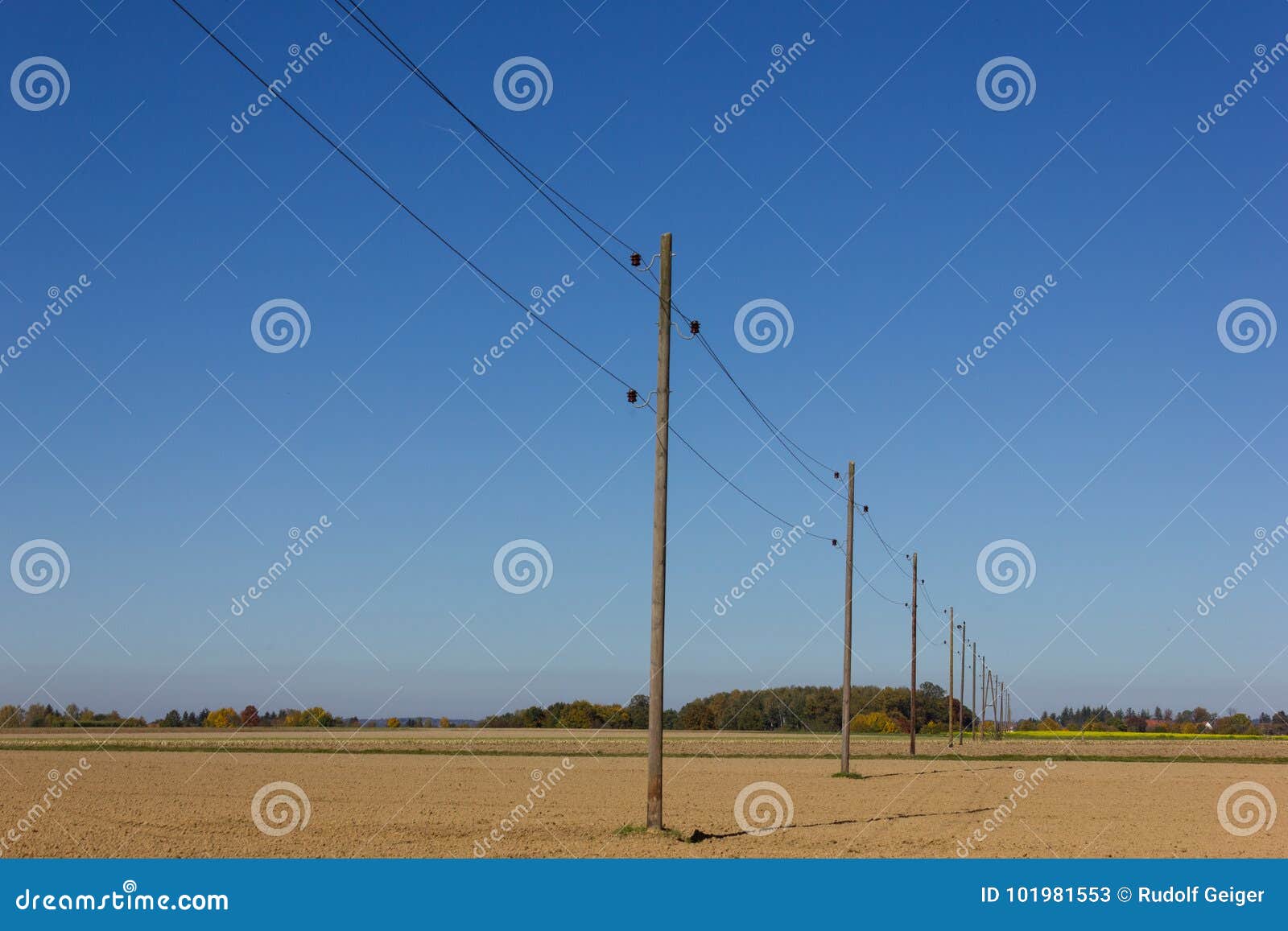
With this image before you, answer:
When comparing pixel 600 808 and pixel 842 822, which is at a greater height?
Result: pixel 600 808

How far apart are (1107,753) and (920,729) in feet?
251

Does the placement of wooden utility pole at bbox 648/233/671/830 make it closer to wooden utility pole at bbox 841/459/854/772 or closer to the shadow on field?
the shadow on field

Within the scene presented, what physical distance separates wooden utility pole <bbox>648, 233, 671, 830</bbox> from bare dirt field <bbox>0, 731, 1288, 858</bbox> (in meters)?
1.00

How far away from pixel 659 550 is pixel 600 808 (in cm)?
960

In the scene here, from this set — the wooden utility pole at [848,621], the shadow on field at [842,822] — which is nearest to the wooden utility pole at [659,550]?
the shadow on field at [842,822]

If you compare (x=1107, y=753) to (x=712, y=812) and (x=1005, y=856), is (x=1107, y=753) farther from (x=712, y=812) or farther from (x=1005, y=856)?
(x=1005, y=856)

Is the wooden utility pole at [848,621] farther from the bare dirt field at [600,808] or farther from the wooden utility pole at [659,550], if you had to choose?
the wooden utility pole at [659,550]

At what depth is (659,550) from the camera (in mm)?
20047

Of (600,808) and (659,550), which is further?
(600,808)

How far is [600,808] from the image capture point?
27078 mm

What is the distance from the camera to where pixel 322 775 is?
40.7 meters

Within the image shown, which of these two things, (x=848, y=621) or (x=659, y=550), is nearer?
(x=659, y=550)

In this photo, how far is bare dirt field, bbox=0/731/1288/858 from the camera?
1875 centimetres

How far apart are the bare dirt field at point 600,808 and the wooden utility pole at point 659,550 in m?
1.00
